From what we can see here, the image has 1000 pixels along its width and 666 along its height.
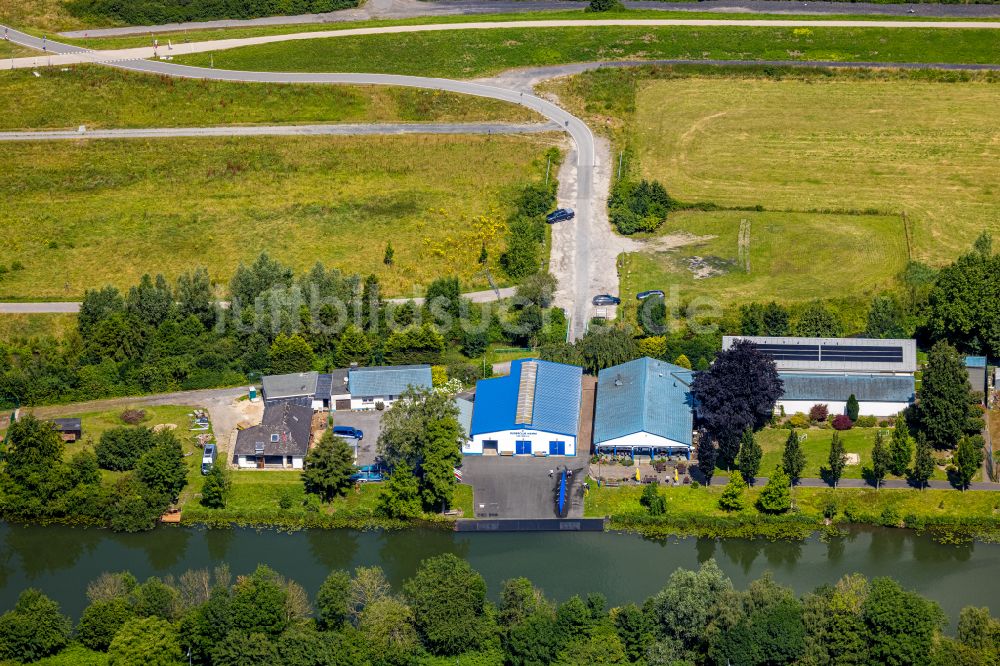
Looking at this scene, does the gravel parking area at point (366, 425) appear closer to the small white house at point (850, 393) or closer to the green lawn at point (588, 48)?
the small white house at point (850, 393)

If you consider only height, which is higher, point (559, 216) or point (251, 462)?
point (559, 216)

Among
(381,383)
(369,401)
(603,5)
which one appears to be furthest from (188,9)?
(369,401)

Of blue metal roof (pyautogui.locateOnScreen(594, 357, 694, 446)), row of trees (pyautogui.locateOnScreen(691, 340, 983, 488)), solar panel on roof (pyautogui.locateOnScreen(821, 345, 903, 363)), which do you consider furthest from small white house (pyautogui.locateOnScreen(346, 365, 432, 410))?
solar panel on roof (pyautogui.locateOnScreen(821, 345, 903, 363))

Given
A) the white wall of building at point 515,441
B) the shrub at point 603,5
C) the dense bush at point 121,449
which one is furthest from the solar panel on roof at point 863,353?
the shrub at point 603,5

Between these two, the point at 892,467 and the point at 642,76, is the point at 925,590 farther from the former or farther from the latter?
the point at 642,76

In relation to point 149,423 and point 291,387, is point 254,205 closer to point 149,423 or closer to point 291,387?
point 291,387

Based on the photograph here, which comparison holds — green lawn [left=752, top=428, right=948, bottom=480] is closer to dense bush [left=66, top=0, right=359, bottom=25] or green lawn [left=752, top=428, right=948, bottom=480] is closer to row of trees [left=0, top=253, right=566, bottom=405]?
row of trees [left=0, top=253, right=566, bottom=405]
